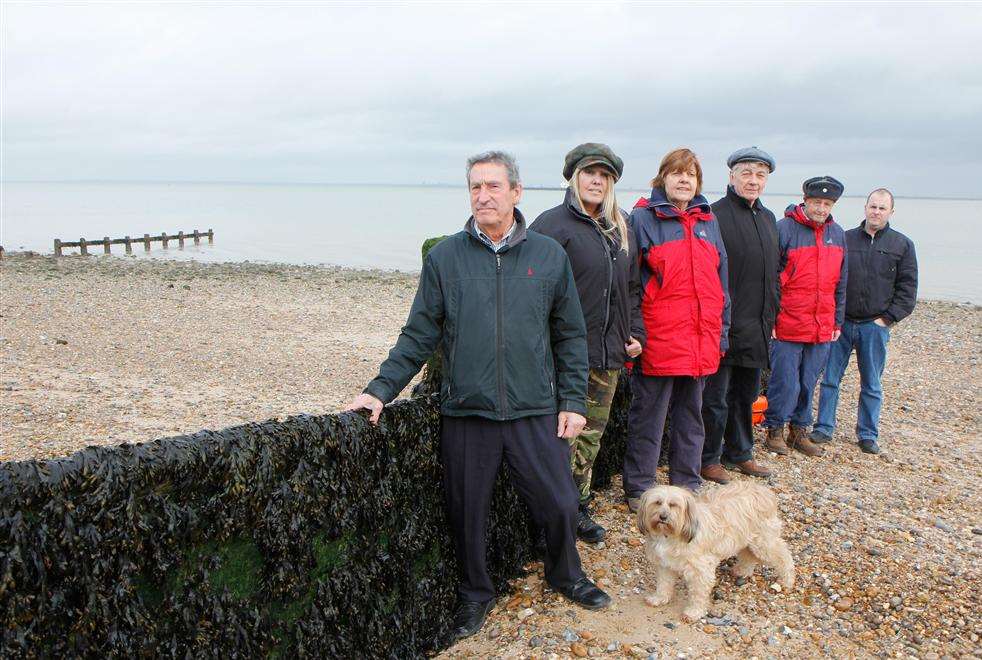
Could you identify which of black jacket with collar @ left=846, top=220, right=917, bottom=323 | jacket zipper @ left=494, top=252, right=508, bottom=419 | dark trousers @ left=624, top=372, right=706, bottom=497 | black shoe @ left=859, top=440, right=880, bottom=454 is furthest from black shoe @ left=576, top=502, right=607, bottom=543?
black jacket with collar @ left=846, top=220, right=917, bottom=323

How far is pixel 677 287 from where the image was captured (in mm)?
4840

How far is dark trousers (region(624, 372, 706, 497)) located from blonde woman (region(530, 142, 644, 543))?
1.84 ft

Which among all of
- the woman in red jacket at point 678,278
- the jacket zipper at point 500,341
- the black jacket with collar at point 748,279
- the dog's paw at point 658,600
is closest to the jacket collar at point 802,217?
the black jacket with collar at point 748,279

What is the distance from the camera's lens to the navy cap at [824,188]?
611 cm

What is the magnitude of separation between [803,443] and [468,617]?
4.29 m

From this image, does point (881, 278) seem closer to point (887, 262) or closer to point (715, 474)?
point (887, 262)

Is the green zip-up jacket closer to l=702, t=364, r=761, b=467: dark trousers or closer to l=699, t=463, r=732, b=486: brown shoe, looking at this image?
l=702, t=364, r=761, b=467: dark trousers

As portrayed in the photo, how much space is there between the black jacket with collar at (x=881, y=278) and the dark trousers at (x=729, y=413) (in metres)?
1.70

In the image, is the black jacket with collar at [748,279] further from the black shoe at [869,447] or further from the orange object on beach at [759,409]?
the black shoe at [869,447]

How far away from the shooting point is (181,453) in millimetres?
2629

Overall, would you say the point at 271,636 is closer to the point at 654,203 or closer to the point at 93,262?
the point at 654,203

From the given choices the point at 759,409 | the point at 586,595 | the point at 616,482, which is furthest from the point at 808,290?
the point at 586,595

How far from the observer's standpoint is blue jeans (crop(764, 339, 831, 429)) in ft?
21.2

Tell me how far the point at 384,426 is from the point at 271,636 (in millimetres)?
989
